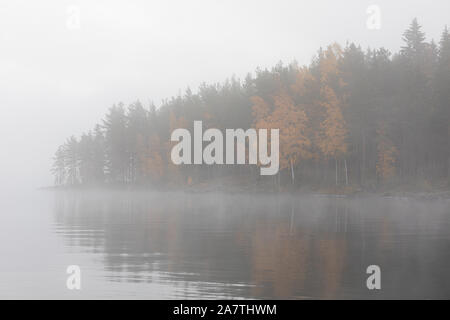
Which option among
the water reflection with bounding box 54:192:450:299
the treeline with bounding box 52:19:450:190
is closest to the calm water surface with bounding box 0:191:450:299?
the water reflection with bounding box 54:192:450:299

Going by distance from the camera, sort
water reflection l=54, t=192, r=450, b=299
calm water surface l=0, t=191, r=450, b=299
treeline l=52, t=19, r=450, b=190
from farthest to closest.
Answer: treeline l=52, t=19, r=450, b=190 < water reflection l=54, t=192, r=450, b=299 < calm water surface l=0, t=191, r=450, b=299

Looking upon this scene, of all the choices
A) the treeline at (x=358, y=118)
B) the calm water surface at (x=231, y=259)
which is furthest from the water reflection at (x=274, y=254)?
the treeline at (x=358, y=118)

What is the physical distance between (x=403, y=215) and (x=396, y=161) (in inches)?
1276

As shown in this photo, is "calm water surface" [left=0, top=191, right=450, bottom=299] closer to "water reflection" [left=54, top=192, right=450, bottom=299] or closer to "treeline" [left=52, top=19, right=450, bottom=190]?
"water reflection" [left=54, top=192, right=450, bottom=299]

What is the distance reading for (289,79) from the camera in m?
86.4

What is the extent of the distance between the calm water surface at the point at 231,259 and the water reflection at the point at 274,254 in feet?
0.11

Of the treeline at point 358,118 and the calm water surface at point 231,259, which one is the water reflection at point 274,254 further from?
the treeline at point 358,118

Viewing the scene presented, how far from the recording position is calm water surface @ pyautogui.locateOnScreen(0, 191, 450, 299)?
1374 centimetres

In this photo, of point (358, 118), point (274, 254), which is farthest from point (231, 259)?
point (358, 118)

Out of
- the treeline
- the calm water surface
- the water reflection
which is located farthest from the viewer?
the treeline

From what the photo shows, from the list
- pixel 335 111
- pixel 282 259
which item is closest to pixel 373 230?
pixel 282 259

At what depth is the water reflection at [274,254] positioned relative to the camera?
547 inches

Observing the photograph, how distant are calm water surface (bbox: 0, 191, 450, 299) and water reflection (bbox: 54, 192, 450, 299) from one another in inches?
1.4
